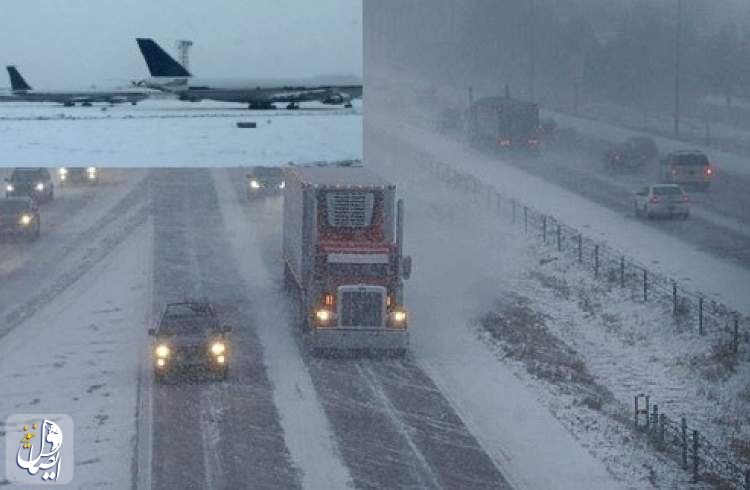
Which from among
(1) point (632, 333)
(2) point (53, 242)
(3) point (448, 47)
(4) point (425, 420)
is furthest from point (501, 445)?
(3) point (448, 47)

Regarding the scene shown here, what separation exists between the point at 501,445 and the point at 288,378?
15.4ft

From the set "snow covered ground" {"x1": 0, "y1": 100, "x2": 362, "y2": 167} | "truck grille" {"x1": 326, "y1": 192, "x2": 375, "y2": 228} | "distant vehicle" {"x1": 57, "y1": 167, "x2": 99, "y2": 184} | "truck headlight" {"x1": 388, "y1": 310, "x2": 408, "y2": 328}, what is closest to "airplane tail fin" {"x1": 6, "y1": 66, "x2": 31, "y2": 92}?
"snow covered ground" {"x1": 0, "y1": 100, "x2": 362, "y2": 167}

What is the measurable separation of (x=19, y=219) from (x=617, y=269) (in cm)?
1544

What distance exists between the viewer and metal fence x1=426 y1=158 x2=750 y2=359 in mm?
21844

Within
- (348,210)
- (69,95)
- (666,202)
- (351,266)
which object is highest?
(69,95)

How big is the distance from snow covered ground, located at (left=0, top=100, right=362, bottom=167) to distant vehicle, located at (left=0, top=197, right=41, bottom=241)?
481 centimetres

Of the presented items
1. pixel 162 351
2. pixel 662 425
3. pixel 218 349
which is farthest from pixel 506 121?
pixel 662 425

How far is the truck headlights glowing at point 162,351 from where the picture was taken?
18.6 meters

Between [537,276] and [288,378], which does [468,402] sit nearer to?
[288,378]

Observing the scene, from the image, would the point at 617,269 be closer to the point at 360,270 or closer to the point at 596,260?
the point at 596,260

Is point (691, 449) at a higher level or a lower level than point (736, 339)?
lower

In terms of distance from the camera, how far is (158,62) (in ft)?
92.1

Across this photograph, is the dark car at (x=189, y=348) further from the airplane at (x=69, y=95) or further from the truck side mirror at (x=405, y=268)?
Result: the airplane at (x=69, y=95)

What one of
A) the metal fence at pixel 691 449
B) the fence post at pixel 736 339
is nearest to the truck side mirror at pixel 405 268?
the fence post at pixel 736 339
